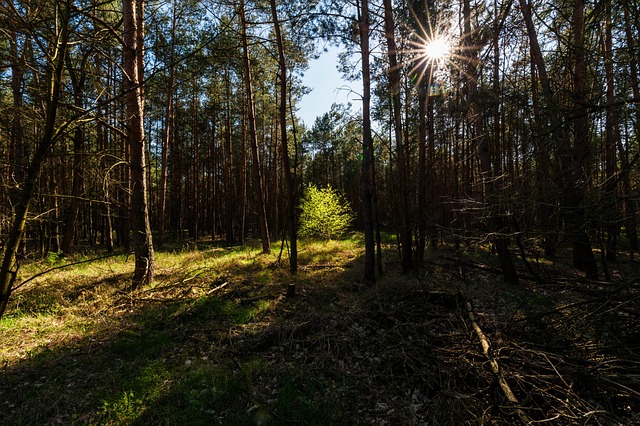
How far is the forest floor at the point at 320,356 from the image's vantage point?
2.84 meters

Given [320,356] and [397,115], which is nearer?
[320,356]

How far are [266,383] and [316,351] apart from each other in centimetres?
94

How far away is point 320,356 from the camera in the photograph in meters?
4.21

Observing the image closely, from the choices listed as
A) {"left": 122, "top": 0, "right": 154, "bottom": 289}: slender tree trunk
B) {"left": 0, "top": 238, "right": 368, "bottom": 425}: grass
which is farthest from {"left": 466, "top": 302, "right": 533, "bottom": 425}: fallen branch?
{"left": 122, "top": 0, "right": 154, "bottom": 289}: slender tree trunk

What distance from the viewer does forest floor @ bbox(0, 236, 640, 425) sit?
2.84 m

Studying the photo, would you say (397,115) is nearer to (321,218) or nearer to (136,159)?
(136,159)

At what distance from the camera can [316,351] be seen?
14.4 feet

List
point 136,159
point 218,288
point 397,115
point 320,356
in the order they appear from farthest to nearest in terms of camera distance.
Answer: point 397,115, point 218,288, point 136,159, point 320,356

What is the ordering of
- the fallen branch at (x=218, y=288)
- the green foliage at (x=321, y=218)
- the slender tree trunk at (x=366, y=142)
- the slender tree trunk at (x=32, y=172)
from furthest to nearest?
the green foliage at (x=321, y=218) < the slender tree trunk at (x=366, y=142) < the fallen branch at (x=218, y=288) < the slender tree trunk at (x=32, y=172)

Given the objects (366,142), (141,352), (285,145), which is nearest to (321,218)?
(285,145)

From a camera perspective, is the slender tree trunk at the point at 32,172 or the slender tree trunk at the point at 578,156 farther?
the slender tree trunk at the point at 578,156

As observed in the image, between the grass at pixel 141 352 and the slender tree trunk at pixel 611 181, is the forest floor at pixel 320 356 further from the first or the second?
the slender tree trunk at pixel 611 181

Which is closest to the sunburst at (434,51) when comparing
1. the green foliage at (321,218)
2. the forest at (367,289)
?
the forest at (367,289)

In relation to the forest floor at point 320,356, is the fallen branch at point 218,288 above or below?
above
